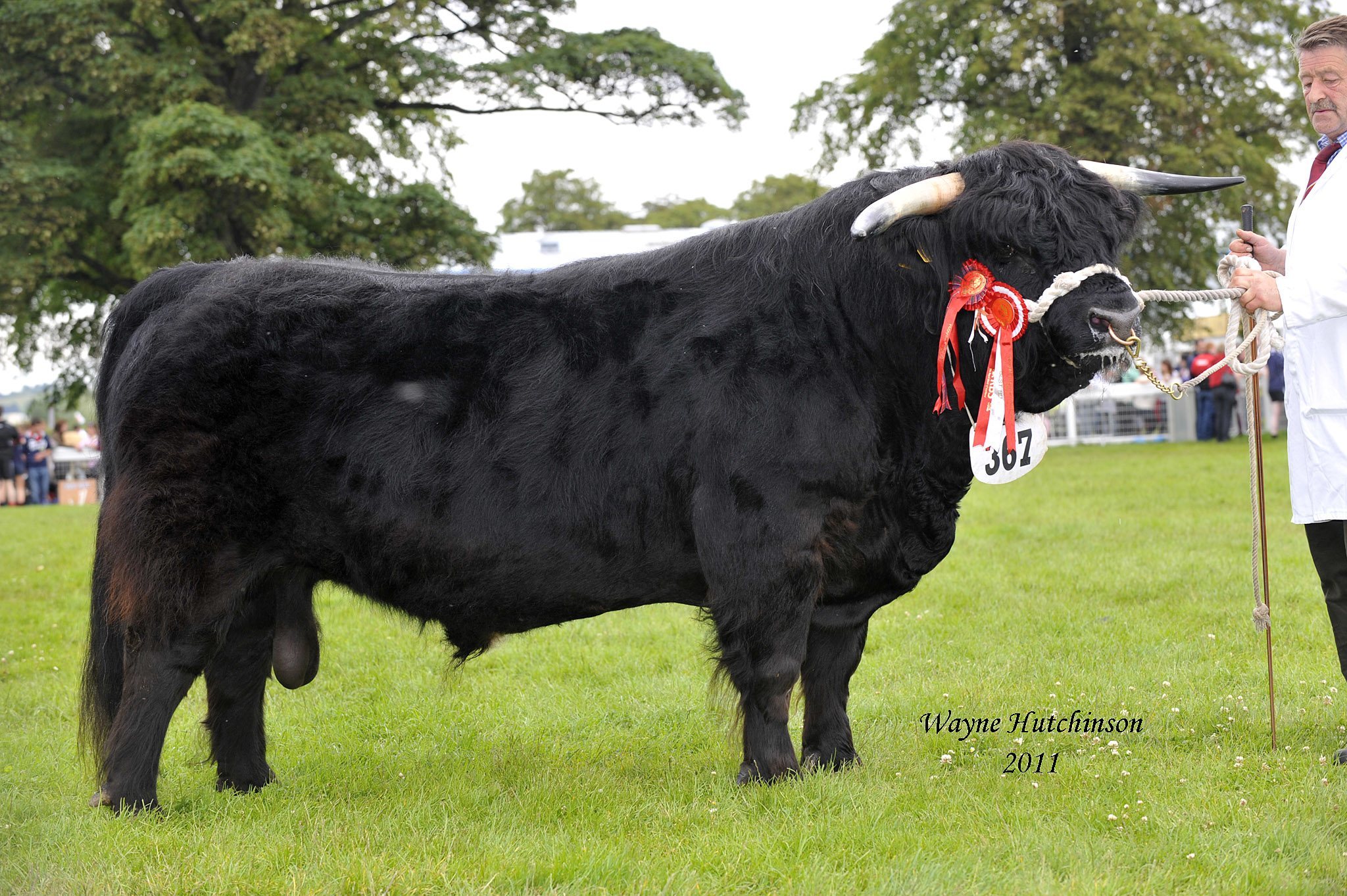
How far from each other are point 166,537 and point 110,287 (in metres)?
20.3

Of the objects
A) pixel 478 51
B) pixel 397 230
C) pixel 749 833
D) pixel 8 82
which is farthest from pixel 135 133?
pixel 749 833

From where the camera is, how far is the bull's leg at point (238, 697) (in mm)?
4672

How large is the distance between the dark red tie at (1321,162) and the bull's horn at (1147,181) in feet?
1.00

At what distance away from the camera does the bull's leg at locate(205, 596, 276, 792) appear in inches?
184

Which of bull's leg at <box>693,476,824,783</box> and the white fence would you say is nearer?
bull's leg at <box>693,476,824,783</box>

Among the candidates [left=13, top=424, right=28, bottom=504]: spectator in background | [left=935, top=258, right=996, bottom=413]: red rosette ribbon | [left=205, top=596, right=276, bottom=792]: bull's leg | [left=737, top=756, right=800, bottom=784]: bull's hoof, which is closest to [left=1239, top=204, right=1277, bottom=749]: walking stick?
A: [left=935, top=258, right=996, bottom=413]: red rosette ribbon

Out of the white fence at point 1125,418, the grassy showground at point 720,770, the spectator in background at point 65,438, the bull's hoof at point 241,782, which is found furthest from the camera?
the white fence at point 1125,418

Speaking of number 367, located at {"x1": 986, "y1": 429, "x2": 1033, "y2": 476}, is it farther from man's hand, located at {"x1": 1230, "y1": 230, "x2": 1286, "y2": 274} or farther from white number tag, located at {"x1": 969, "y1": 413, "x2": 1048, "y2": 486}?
man's hand, located at {"x1": 1230, "y1": 230, "x2": 1286, "y2": 274}

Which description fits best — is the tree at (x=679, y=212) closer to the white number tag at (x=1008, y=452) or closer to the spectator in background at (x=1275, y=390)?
the spectator in background at (x=1275, y=390)

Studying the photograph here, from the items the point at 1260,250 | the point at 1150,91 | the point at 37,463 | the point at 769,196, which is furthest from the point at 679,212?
the point at 1260,250

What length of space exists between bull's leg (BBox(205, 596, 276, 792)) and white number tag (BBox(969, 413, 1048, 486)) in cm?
276

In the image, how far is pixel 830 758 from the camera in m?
4.55

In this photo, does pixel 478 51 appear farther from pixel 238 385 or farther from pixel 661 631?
pixel 238 385

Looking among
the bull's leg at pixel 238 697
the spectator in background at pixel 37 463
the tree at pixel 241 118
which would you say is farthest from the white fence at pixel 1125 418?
the bull's leg at pixel 238 697
